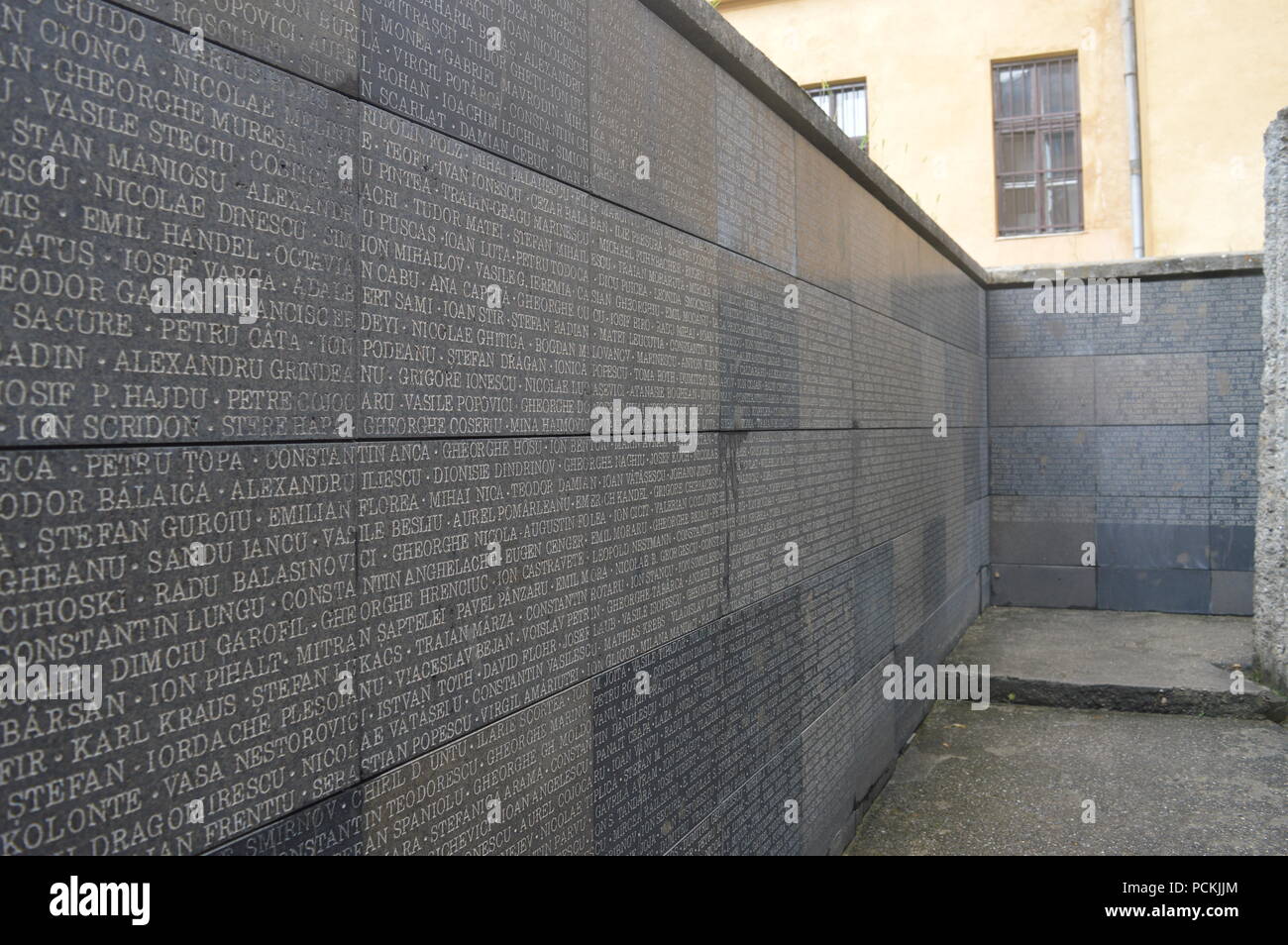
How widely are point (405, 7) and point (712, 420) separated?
1.56 m

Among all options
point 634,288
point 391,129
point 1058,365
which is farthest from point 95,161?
point 1058,365

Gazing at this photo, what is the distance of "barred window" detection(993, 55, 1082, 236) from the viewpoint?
45.4 ft

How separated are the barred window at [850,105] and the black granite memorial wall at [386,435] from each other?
12354 millimetres

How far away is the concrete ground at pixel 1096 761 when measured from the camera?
13.9ft

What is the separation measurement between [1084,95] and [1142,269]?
253 inches

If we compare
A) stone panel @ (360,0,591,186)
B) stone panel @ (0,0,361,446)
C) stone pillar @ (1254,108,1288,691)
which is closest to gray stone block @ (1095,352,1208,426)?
stone pillar @ (1254,108,1288,691)

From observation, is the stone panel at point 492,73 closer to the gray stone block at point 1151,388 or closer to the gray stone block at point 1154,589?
the gray stone block at point 1151,388

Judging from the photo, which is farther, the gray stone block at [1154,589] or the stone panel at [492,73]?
the gray stone block at [1154,589]

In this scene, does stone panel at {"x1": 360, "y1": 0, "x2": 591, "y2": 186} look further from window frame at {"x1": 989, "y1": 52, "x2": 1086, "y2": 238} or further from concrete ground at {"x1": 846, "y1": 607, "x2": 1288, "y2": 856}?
window frame at {"x1": 989, "y1": 52, "x2": 1086, "y2": 238}

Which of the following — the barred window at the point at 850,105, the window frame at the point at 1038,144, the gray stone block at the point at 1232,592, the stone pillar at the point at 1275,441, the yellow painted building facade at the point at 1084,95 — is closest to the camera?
the stone pillar at the point at 1275,441

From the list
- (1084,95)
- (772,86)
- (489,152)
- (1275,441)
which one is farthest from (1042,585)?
(1084,95)

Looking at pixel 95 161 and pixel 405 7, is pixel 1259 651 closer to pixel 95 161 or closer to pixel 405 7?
pixel 405 7

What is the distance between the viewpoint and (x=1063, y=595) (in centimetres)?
860

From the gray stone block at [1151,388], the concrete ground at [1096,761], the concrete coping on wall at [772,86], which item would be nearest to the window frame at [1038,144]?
the gray stone block at [1151,388]
